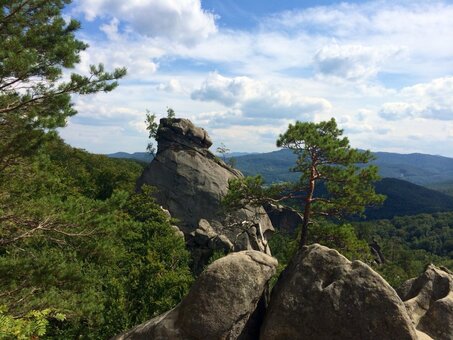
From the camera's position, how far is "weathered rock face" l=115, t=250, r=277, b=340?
13.1m

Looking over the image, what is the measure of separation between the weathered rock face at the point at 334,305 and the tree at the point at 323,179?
32.4 ft

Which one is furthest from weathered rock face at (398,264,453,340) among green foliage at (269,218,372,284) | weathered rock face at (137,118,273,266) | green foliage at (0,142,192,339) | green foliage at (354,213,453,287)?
green foliage at (354,213,453,287)

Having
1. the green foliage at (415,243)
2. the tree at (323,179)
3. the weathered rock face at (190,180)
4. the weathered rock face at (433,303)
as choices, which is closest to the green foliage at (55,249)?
the tree at (323,179)

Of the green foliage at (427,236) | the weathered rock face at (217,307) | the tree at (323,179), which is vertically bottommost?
the green foliage at (427,236)

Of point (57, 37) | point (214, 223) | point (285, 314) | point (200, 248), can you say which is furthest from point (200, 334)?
point (214, 223)

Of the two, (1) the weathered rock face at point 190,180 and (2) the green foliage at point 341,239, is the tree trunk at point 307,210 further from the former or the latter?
(1) the weathered rock face at point 190,180

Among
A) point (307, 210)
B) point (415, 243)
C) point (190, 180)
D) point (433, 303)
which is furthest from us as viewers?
point (415, 243)

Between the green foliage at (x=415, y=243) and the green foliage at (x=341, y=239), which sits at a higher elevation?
the green foliage at (x=341, y=239)

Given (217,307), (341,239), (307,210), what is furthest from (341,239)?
(217,307)

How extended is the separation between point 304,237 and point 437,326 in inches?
325

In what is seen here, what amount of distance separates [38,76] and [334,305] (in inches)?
513

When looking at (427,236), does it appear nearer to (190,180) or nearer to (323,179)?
(190,180)

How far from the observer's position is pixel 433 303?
1845 cm

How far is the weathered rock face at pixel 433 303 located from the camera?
1752cm
